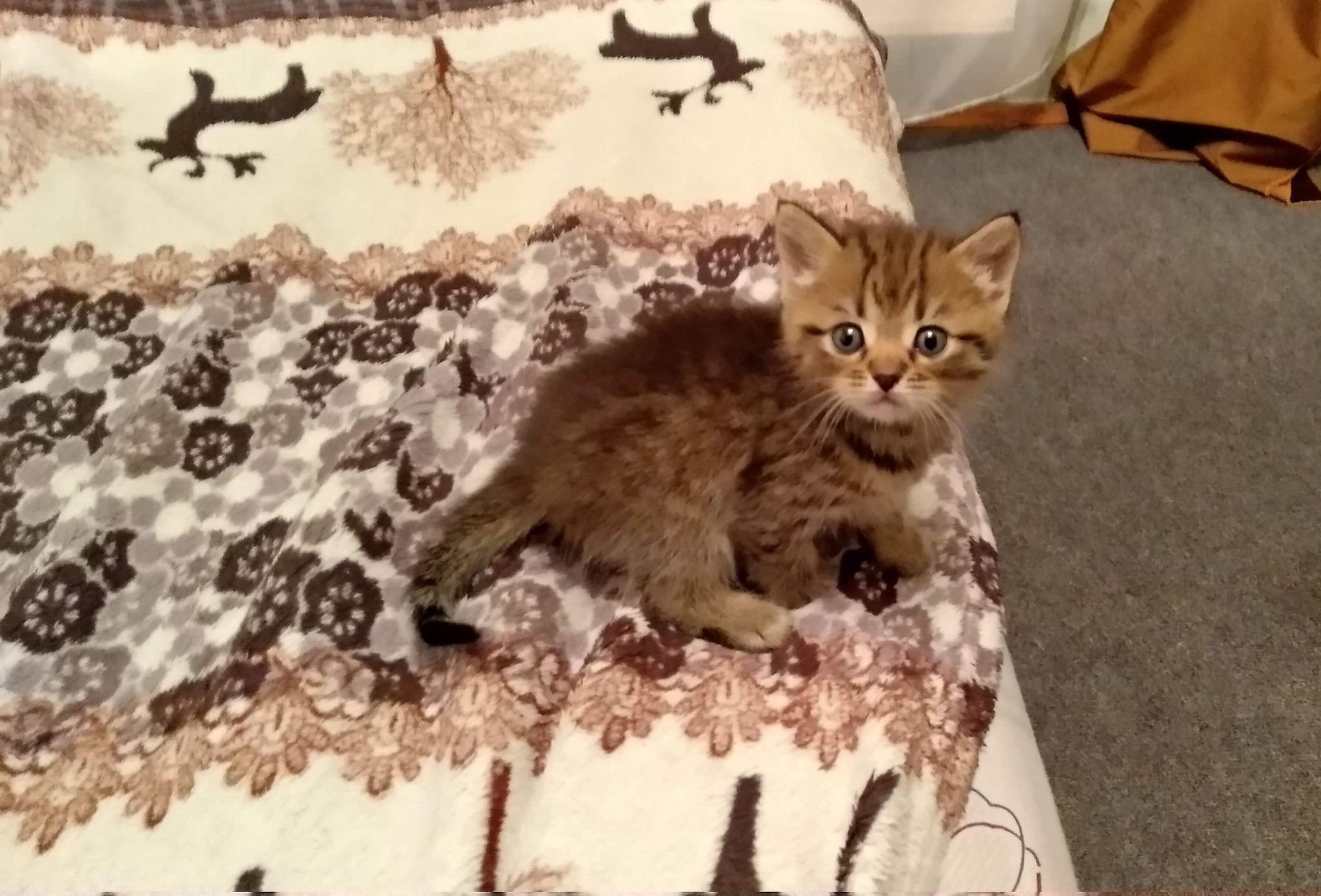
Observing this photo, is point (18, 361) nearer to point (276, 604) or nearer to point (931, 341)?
point (276, 604)

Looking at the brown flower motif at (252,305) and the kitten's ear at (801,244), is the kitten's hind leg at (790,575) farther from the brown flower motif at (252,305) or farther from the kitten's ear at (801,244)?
the brown flower motif at (252,305)

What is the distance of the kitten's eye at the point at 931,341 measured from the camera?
0.96 metres

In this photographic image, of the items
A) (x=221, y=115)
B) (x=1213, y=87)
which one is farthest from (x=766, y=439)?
(x=1213, y=87)

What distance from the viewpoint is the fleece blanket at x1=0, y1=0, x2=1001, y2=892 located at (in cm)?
84

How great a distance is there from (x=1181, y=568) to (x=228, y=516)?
4.88ft

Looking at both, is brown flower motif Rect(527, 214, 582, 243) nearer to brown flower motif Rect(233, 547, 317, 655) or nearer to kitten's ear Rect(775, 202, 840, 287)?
kitten's ear Rect(775, 202, 840, 287)

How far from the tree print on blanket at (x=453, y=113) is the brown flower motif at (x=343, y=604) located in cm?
65

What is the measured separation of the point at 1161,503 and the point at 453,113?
4.59 ft

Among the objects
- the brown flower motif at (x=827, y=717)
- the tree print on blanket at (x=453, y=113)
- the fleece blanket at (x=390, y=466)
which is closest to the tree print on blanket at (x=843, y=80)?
the fleece blanket at (x=390, y=466)

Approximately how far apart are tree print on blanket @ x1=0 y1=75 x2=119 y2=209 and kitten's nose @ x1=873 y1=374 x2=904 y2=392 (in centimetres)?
121

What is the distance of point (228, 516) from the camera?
1.08 m

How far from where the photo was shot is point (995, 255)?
0.97 metres

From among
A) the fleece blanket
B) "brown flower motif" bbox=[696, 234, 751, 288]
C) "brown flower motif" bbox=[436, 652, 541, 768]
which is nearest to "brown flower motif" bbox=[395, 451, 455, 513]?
the fleece blanket

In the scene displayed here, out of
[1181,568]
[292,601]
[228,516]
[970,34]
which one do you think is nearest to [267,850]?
[292,601]
